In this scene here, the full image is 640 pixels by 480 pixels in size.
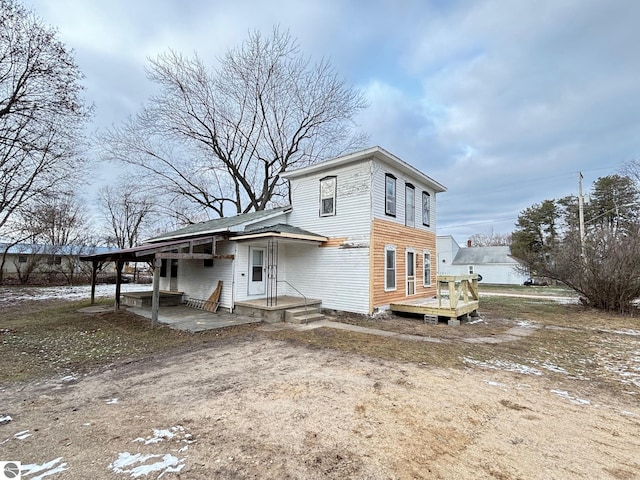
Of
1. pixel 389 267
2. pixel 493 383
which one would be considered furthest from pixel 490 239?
pixel 493 383

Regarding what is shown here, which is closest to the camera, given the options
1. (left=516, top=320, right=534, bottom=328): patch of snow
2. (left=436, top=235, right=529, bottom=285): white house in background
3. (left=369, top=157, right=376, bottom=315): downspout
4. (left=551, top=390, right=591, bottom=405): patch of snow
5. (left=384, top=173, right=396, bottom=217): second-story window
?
(left=551, top=390, right=591, bottom=405): patch of snow

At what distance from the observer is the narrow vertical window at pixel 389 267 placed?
1033cm

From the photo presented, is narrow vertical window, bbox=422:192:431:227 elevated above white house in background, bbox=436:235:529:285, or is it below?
above

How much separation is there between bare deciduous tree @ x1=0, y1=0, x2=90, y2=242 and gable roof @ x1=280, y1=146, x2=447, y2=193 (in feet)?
27.9

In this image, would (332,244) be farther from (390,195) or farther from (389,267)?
(390,195)

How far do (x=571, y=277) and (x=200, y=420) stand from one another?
1495 cm

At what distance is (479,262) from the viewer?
1367 inches

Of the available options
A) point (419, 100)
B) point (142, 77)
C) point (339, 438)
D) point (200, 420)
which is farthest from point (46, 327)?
point (419, 100)

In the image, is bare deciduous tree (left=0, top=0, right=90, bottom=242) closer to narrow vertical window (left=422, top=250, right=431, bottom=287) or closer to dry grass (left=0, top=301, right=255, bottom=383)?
dry grass (left=0, top=301, right=255, bottom=383)

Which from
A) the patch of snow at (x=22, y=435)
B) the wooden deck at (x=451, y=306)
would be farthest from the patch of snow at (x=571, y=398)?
the patch of snow at (x=22, y=435)

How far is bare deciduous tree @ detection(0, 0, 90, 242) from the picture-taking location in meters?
10.2

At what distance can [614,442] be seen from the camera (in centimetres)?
277

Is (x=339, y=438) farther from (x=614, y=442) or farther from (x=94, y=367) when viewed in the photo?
(x=94, y=367)
